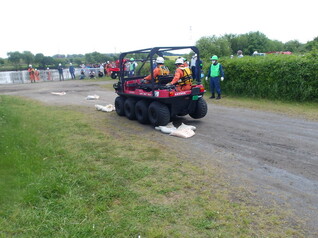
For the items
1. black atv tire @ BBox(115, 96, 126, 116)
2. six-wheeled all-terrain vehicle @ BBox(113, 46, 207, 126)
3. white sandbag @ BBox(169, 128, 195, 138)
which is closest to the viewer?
white sandbag @ BBox(169, 128, 195, 138)

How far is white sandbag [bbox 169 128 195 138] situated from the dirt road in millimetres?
158

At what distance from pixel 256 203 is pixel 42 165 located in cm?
384

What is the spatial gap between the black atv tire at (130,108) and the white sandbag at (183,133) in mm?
2213

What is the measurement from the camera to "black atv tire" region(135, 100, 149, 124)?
29.1 feet

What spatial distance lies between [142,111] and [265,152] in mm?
3916

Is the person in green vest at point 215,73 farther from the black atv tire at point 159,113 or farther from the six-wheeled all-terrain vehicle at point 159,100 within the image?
the black atv tire at point 159,113

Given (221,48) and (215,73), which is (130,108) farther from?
(221,48)

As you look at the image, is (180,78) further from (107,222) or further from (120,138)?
(107,222)

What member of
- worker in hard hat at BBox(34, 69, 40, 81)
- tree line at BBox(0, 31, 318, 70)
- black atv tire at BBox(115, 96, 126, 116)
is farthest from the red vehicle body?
black atv tire at BBox(115, 96, 126, 116)

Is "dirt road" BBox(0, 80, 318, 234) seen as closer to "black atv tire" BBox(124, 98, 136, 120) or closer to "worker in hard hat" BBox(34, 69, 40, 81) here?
"black atv tire" BBox(124, 98, 136, 120)

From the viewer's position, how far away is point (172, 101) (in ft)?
27.5

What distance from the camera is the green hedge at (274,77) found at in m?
11.0

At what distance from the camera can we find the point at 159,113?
8.23m

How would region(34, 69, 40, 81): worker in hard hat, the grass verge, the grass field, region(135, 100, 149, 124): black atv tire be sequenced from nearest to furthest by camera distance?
the grass field → region(135, 100, 149, 124): black atv tire → the grass verge → region(34, 69, 40, 81): worker in hard hat
